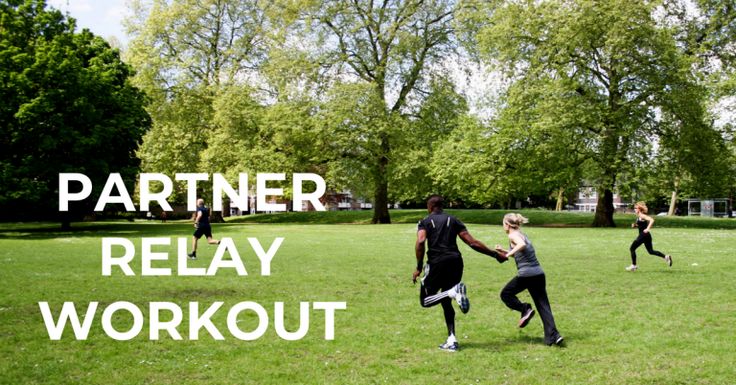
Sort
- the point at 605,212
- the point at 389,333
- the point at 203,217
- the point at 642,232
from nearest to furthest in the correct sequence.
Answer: the point at 389,333 < the point at 642,232 < the point at 203,217 < the point at 605,212

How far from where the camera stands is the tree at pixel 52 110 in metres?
37.0

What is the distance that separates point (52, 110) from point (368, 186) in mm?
26550

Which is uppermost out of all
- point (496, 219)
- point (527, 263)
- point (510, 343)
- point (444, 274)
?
point (527, 263)

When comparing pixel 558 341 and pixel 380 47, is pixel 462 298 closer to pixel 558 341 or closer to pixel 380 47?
pixel 558 341

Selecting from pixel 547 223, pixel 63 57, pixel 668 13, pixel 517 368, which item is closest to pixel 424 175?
pixel 547 223

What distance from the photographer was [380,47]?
56031mm

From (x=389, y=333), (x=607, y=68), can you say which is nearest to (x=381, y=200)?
(x=607, y=68)

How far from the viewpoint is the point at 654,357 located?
881 cm

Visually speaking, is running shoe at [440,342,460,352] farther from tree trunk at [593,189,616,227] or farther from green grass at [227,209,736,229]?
green grass at [227,209,736,229]

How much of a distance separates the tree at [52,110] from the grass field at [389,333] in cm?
1954

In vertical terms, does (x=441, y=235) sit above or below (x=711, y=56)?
below

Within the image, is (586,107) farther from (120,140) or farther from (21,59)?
(21,59)

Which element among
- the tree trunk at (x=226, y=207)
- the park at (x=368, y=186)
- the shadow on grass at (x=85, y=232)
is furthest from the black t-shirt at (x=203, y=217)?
the tree trunk at (x=226, y=207)

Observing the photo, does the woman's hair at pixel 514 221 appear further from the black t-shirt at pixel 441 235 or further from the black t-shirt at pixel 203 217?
the black t-shirt at pixel 203 217
